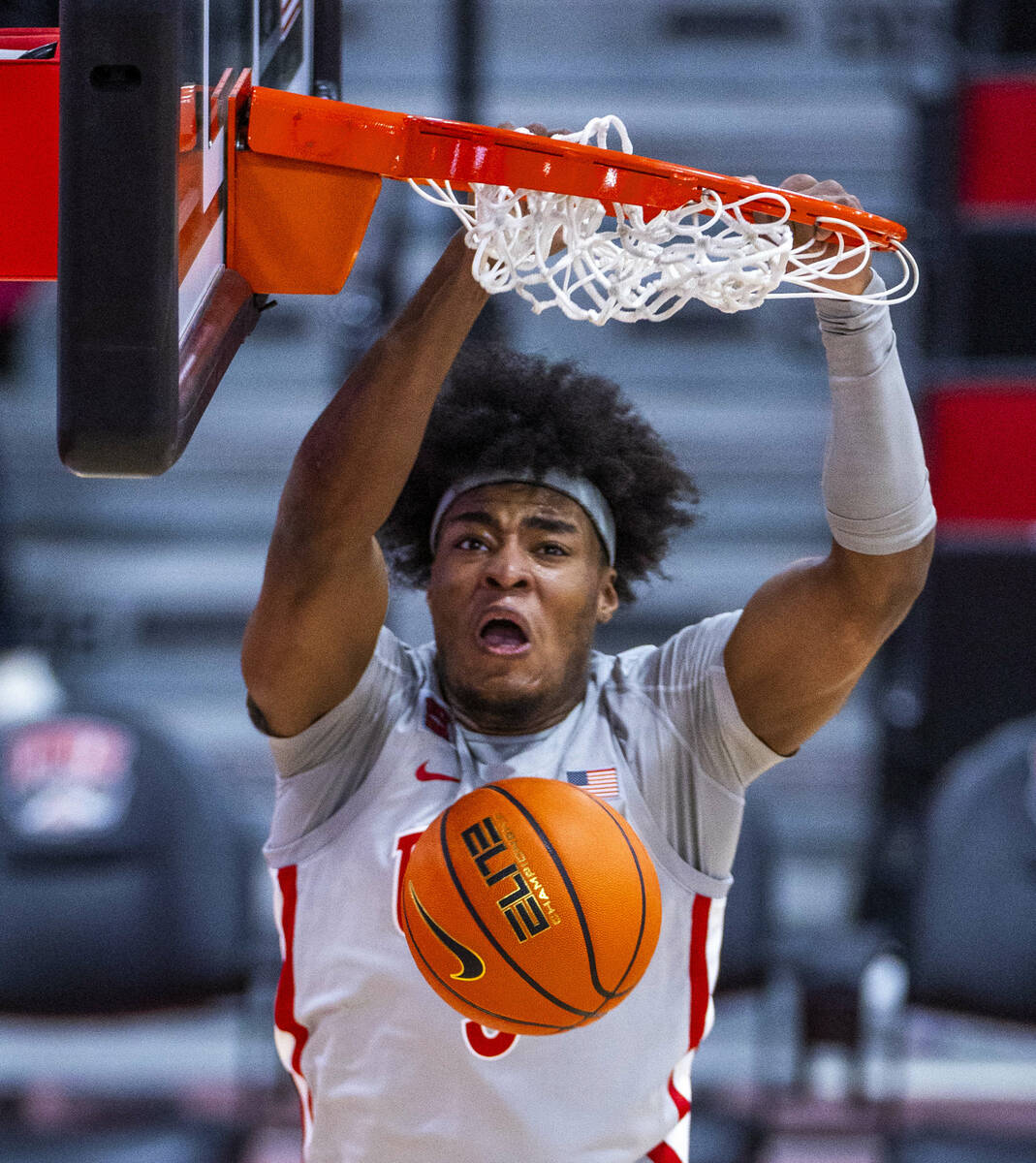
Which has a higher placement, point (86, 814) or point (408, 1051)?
point (408, 1051)

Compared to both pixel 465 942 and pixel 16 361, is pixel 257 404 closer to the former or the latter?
pixel 16 361

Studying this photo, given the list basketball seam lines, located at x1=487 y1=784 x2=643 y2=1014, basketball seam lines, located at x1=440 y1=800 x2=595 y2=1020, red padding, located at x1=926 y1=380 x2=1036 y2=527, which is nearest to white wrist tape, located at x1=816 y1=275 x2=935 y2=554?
basketball seam lines, located at x1=487 y1=784 x2=643 y2=1014

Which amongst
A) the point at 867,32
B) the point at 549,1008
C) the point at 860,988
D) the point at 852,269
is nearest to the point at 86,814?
the point at 860,988

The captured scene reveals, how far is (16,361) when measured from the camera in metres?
5.89

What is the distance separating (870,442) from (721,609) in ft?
11.0

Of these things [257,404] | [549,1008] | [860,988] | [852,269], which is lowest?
[860,988]

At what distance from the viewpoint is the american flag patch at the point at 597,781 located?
2217 mm

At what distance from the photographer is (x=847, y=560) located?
6.96 ft

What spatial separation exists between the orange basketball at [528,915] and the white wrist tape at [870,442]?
566 millimetres

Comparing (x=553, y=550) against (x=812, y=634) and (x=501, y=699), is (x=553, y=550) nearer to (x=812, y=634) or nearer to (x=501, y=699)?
(x=501, y=699)

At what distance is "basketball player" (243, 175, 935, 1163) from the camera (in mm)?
1995

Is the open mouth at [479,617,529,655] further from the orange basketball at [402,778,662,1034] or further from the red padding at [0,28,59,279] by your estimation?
the red padding at [0,28,59,279]

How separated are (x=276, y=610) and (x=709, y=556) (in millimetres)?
3800

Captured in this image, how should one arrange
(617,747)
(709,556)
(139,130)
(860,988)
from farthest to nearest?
1. (709,556)
2. (860,988)
3. (617,747)
4. (139,130)
